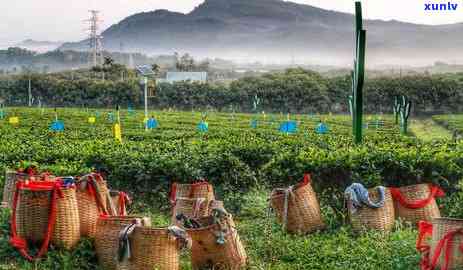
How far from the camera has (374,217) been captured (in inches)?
319

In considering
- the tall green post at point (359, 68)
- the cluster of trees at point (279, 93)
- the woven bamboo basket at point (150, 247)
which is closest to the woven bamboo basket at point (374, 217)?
the woven bamboo basket at point (150, 247)

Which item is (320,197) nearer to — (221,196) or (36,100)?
(221,196)

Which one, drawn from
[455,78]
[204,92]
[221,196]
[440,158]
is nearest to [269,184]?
[221,196]

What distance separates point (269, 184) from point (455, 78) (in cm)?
6372

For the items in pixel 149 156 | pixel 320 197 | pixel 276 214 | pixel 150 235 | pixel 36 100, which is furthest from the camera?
pixel 36 100

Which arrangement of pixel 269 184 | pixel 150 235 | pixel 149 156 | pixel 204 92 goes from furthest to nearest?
pixel 204 92
pixel 149 156
pixel 269 184
pixel 150 235

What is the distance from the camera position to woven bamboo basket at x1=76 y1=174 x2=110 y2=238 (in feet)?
23.3

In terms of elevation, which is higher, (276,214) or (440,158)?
(440,158)

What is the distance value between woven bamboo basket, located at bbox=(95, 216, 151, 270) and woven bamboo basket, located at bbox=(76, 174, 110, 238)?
1.19 feet

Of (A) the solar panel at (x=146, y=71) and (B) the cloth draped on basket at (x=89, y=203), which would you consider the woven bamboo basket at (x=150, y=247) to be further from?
(A) the solar panel at (x=146, y=71)

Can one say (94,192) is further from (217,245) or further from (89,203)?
(217,245)

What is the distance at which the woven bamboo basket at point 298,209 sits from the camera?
27.7 ft

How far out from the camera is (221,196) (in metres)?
10.6

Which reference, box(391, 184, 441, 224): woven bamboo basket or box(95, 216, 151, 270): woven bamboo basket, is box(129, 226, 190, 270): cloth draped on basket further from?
box(391, 184, 441, 224): woven bamboo basket
